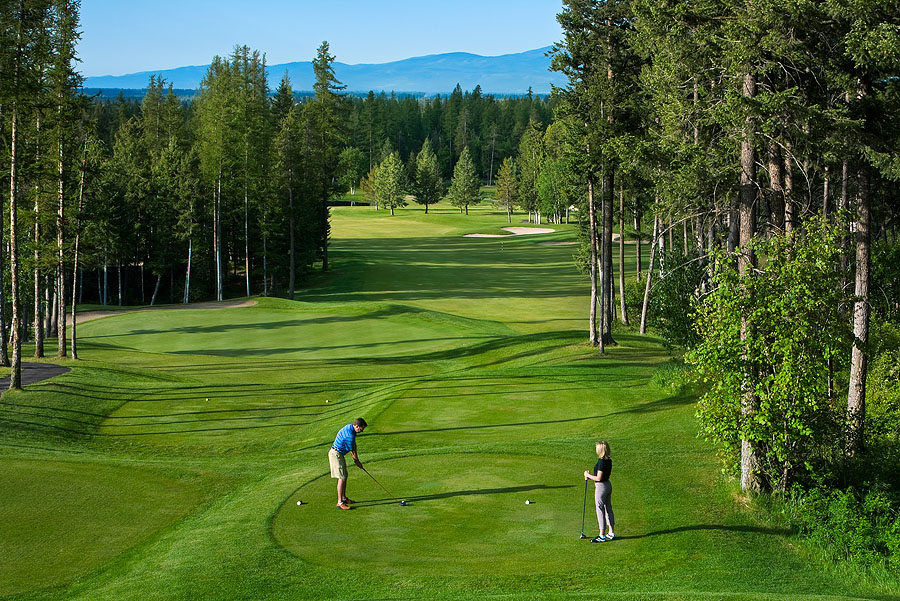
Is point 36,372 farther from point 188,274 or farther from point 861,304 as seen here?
point 188,274

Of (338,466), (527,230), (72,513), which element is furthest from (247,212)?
(338,466)

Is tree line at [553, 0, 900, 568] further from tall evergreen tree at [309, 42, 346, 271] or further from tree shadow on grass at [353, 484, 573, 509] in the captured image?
tall evergreen tree at [309, 42, 346, 271]

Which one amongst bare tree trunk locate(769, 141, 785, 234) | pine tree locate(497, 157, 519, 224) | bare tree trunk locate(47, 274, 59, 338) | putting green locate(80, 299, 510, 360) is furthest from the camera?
pine tree locate(497, 157, 519, 224)

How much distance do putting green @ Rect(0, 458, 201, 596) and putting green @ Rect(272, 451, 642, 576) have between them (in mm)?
2721

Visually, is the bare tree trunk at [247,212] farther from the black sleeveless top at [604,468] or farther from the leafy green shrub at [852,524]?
the black sleeveless top at [604,468]

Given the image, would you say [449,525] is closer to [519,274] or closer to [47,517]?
[47,517]

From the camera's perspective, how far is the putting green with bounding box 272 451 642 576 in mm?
13766

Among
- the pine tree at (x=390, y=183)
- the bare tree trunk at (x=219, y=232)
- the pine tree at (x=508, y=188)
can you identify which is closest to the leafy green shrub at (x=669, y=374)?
the bare tree trunk at (x=219, y=232)

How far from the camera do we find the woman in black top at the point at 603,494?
14602 millimetres

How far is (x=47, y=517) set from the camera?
15.8 meters

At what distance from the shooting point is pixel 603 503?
14.6m

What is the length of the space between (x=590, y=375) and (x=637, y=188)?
1028cm

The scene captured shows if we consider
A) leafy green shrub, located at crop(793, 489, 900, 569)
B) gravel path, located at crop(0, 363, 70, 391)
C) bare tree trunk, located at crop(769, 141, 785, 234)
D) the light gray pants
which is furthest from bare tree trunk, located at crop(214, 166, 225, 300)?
leafy green shrub, located at crop(793, 489, 900, 569)

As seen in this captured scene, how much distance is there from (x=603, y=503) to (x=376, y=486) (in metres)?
5.34
